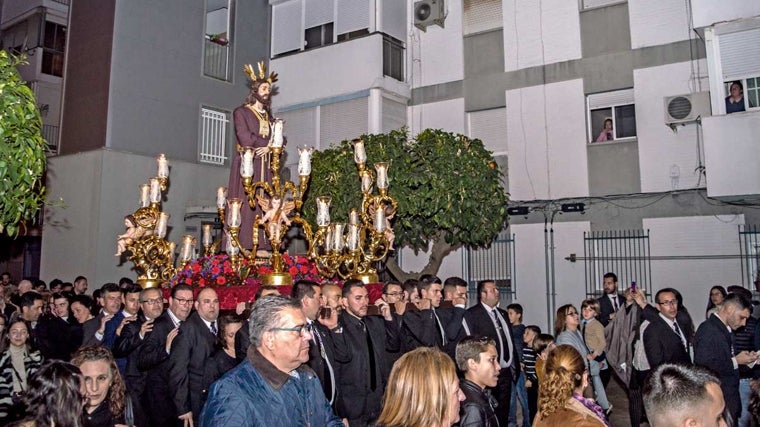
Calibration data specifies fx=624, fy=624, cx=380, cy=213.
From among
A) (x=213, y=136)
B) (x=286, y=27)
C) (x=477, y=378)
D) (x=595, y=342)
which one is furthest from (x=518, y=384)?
(x=286, y=27)

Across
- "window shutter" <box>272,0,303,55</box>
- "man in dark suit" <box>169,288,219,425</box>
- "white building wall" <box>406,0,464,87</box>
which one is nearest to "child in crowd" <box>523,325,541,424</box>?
"man in dark suit" <box>169,288,219,425</box>

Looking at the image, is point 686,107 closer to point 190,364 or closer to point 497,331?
point 497,331

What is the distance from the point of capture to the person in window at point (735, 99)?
12117 mm

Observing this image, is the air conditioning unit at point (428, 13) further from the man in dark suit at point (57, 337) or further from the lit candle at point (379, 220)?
the man in dark suit at point (57, 337)

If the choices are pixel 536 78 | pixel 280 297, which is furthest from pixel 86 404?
pixel 536 78

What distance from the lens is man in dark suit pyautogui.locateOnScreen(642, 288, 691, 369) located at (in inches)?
265

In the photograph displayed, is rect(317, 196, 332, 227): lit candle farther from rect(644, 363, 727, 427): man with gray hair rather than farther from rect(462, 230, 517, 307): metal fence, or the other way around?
rect(462, 230, 517, 307): metal fence

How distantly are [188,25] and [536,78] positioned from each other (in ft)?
30.5

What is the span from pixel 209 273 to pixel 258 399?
4875mm

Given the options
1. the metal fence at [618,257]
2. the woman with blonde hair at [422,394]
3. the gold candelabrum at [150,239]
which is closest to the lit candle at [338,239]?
the gold candelabrum at [150,239]

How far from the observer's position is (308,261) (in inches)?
331

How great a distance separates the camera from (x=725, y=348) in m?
6.11

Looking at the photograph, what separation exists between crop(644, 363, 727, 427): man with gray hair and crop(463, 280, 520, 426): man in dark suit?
4.42 meters

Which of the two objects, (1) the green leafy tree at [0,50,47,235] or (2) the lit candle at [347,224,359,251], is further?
(2) the lit candle at [347,224,359,251]
